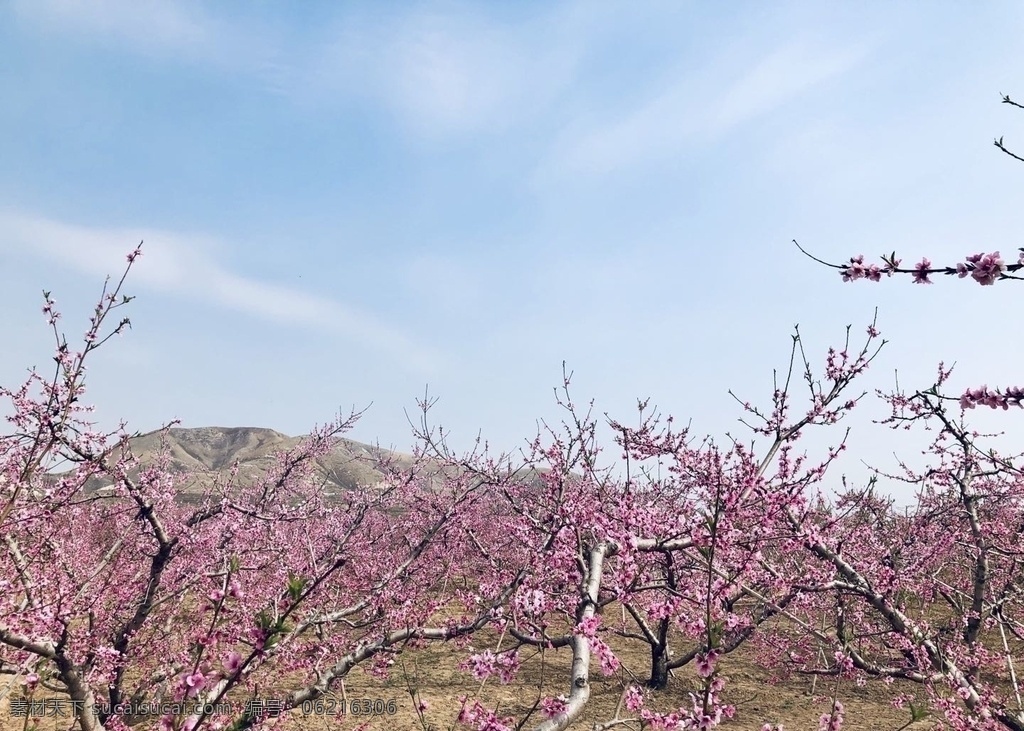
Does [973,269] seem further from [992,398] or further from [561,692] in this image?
[561,692]

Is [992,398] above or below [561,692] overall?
above

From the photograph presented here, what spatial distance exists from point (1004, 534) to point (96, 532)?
757 inches

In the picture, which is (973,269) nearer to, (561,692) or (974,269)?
(974,269)

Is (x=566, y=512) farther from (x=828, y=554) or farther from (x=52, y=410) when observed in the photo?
(x=52, y=410)

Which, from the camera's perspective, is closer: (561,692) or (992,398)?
(992,398)

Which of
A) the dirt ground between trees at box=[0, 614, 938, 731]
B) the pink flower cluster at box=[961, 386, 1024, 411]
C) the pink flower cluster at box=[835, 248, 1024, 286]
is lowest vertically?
the dirt ground between trees at box=[0, 614, 938, 731]

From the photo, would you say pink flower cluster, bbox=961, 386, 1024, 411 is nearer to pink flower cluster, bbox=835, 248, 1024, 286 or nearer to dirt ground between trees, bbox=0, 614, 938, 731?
pink flower cluster, bbox=835, 248, 1024, 286

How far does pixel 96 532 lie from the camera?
15.4 meters

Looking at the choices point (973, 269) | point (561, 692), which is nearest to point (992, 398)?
point (973, 269)

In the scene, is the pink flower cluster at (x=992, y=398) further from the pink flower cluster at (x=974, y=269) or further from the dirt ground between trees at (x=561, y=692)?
the dirt ground between trees at (x=561, y=692)

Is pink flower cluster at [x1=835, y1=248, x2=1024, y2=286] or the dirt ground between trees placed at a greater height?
pink flower cluster at [x1=835, y1=248, x2=1024, y2=286]

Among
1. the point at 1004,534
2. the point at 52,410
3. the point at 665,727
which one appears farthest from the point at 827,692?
the point at 52,410

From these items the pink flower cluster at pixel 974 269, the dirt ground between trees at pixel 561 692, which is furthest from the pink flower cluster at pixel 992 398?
the dirt ground between trees at pixel 561 692

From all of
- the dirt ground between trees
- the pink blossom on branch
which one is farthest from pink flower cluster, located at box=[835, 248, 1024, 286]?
the dirt ground between trees
